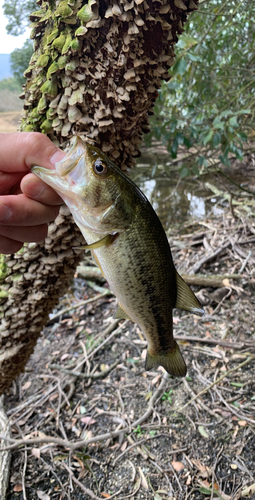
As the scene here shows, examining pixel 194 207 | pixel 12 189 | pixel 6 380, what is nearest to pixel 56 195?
pixel 12 189

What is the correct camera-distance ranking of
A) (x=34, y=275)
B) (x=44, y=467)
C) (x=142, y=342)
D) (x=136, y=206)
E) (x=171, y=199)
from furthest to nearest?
(x=171, y=199) → (x=142, y=342) → (x=44, y=467) → (x=34, y=275) → (x=136, y=206)

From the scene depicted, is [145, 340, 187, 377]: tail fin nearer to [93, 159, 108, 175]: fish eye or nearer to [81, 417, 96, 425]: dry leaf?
[93, 159, 108, 175]: fish eye

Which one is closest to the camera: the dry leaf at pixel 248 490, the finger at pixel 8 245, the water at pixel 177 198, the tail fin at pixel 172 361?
the finger at pixel 8 245

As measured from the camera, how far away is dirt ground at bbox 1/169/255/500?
2205 mm

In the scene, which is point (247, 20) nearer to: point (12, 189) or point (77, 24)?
point (77, 24)

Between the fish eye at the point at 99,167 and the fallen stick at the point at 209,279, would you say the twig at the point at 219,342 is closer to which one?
the fallen stick at the point at 209,279

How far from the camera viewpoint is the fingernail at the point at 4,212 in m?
1.21

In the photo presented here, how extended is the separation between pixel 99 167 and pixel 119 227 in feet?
0.86

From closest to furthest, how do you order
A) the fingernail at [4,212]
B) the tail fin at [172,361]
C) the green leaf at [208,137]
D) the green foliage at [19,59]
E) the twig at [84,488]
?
the fingernail at [4,212]
the tail fin at [172,361]
the twig at [84,488]
the green leaf at [208,137]
the green foliage at [19,59]

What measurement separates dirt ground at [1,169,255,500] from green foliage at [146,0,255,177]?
65.9 inches

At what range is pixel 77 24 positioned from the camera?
151cm

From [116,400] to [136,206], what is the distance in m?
2.22

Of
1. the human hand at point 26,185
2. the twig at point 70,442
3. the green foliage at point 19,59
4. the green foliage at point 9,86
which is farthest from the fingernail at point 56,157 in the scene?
the green foliage at point 19,59

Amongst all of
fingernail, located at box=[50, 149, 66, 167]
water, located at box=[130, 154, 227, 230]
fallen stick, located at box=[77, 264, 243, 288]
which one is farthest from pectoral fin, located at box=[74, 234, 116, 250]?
water, located at box=[130, 154, 227, 230]
